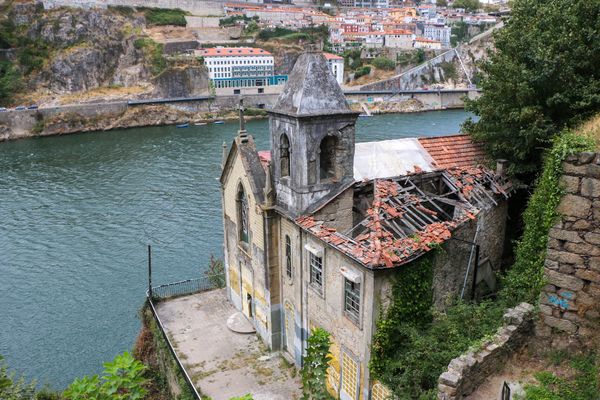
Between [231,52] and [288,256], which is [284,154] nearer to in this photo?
[288,256]

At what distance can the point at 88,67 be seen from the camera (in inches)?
4336

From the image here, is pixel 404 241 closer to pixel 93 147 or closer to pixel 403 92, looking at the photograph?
pixel 93 147

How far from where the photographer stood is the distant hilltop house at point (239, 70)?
375ft

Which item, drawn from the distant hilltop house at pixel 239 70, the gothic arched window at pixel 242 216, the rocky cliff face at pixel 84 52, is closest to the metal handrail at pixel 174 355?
the gothic arched window at pixel 242 216

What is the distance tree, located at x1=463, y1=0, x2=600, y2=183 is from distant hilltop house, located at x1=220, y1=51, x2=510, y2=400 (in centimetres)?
156

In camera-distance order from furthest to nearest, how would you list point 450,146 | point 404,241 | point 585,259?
point 450,146, point 404,241, point 585,259

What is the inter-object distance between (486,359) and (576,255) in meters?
2.63

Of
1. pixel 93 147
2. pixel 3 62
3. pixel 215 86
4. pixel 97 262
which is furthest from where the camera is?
pixel 215 86

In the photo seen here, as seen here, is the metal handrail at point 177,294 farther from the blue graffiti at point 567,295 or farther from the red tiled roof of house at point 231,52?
the red tiled roof of house at point 231,52

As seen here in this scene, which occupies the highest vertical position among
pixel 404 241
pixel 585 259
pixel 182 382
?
pixel 585 259

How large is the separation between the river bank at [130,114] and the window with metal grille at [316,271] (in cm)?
7582

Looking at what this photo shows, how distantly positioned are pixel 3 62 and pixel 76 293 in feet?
297

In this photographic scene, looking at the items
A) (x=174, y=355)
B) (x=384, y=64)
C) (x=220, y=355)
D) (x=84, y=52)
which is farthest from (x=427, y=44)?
(x=174, y=355)

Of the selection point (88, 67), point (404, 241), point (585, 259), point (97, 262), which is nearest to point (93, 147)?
point (88, 67)
